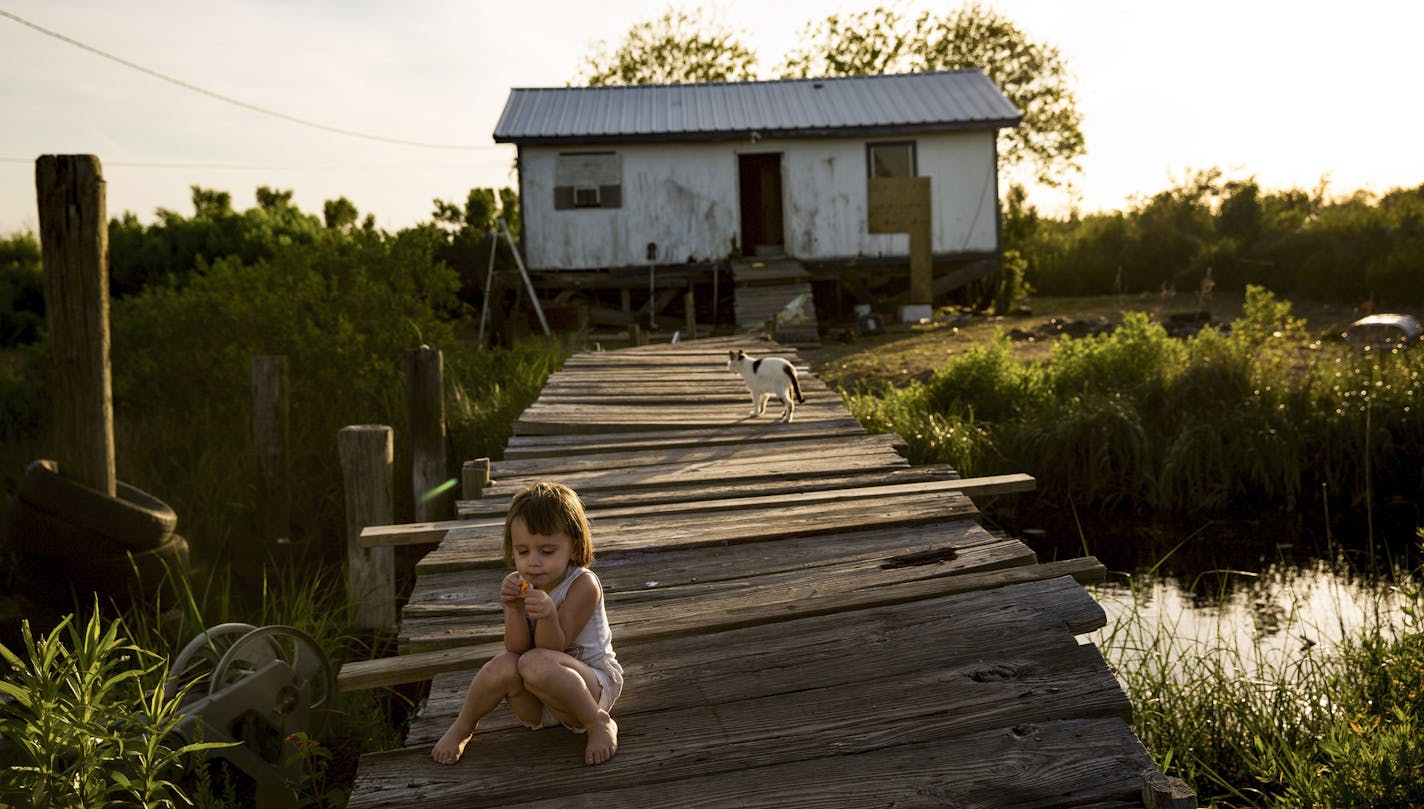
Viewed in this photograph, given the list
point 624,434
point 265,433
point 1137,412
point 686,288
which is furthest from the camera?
point 686,288

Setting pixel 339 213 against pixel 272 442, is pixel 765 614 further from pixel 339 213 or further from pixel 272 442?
pixel 339 213

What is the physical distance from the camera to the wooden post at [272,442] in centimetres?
929

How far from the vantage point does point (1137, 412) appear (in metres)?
10.5

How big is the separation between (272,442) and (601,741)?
730 centimetres

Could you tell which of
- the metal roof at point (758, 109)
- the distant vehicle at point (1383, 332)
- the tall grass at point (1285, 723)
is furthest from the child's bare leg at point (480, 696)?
the metal roof at point (758, 109)

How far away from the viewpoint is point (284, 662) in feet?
15.6

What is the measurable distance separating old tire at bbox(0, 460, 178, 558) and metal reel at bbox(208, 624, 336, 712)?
2.69 metres

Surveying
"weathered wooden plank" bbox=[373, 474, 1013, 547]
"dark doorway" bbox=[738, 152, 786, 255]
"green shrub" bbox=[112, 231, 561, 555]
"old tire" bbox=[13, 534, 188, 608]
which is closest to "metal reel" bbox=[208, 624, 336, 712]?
"weathered wooden plank" bbox=[373, 474, 1013, 547]

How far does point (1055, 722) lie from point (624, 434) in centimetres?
452

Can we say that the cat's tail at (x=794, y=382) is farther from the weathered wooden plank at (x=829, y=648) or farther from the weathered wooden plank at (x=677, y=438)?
the weathered wooden plank at (x=829, y=648)

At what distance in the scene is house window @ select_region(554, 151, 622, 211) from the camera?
811 inches

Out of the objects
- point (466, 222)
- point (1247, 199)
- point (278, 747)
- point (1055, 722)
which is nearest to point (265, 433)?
point (278, 747)

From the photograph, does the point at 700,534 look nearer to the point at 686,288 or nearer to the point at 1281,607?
the point at 1281,607

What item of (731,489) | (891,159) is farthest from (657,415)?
(891,159)
